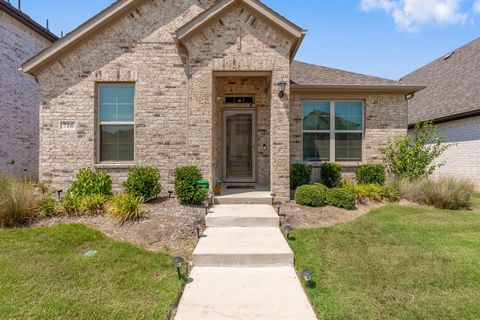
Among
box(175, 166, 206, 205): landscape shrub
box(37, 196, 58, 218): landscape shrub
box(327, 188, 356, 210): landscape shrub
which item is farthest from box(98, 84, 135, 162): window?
box(327, 188, 356, 210): landscape shrub

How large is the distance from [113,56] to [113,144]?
8.39ft

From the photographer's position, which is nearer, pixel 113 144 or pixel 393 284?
pixel 393 284

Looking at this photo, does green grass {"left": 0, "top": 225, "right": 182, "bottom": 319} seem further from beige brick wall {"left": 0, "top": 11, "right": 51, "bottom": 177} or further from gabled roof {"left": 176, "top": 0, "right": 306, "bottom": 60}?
beige brick wall {"left": 0, "top": 11, "right": 51, "bottom": 177}

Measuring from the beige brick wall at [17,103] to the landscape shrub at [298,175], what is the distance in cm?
1059

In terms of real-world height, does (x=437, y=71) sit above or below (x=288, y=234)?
above

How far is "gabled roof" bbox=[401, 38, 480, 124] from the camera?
12609mm

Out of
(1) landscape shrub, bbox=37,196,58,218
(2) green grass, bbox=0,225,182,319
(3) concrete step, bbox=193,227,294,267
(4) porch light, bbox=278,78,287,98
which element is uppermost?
(4) porch light, bbox=278,78,287,98

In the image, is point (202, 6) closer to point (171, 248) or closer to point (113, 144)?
point (113, 144)

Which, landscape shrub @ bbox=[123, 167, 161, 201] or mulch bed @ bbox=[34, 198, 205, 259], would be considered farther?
landscape shrub @ bbox=[123, 167, 161, 201]

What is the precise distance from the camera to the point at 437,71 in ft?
57.4

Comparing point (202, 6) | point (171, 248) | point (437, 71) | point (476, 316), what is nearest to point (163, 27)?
point (202, 6)

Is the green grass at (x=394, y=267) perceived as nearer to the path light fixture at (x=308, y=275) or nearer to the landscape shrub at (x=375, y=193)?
the path light fixture at (x=308, y=275)

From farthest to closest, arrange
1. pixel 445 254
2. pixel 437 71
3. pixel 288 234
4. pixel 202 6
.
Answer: pixel 437 71, pixel 202 6, pixel 288 234, pixel 445 254

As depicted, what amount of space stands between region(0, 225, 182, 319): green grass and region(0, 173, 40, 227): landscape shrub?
700 millimetres
